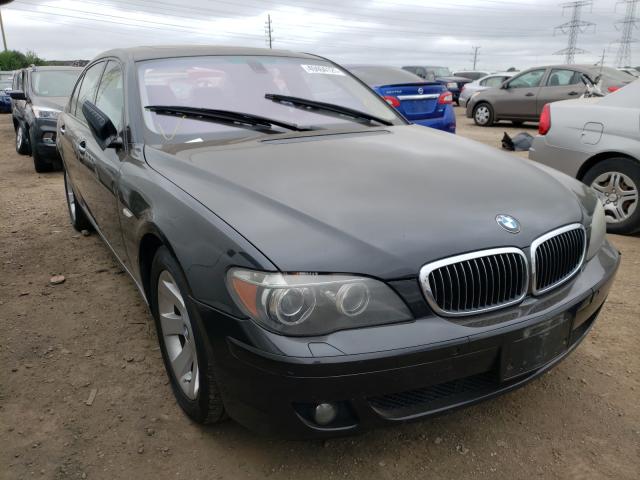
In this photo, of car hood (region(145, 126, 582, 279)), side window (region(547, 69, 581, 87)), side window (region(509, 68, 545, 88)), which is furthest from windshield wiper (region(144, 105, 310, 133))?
side window (region(509, 68, 545, 88))

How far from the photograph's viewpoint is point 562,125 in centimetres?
493

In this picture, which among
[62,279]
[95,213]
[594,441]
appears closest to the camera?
[594,441]

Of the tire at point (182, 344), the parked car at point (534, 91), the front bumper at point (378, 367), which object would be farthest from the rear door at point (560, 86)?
the tire at point (182, 344)

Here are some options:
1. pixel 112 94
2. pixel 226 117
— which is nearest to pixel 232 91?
pixel 226 117

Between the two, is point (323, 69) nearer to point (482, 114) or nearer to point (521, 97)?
point (521, 97)

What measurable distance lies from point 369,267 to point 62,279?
3011mm

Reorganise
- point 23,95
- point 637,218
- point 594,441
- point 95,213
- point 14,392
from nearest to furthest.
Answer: point 594,441
point 14,392
point 95,213
point 637,218
point 23,95

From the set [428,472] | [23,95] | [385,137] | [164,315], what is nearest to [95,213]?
[164,315]

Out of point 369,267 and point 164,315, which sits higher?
point 369,267

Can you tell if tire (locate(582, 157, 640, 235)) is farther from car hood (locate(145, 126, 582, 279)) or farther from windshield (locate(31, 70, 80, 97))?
windshield (locate(31, 70, 80, 97))

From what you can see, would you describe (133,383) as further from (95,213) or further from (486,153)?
(486,153)

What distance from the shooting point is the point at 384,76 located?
8523 millimetres

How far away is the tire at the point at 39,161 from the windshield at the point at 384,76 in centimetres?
485

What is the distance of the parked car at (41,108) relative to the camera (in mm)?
7719
